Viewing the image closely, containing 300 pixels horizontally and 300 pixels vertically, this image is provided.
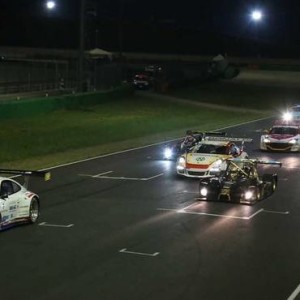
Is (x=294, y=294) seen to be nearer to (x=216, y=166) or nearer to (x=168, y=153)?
(x=216, y=166)

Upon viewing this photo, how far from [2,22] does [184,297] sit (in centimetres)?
10713

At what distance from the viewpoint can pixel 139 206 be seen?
66.0 ft

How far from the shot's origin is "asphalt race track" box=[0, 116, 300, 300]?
12102 mm

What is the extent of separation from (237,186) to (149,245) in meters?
6.04

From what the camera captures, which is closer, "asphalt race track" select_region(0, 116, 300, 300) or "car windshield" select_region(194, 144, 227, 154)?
"asphalt race track" select_region(0, 116, 300, 300)

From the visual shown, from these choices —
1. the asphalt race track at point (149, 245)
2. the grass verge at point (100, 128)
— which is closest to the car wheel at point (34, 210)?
the asphalt race track at point (149, 245)

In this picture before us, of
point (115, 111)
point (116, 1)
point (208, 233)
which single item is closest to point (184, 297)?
point (208, 233)

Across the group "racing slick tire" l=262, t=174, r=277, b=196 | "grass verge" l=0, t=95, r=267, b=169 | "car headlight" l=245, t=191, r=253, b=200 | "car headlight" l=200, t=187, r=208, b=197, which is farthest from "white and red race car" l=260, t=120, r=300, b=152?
"car headlight" l=245, t=191, r=253, b=200

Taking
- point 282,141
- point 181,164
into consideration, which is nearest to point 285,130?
point 282,141

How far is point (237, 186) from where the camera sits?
20.7 metres

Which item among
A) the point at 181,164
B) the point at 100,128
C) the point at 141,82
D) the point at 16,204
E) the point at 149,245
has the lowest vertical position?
the point at 100,128

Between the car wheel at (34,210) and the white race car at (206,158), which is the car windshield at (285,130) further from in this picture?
the car wheel at (34,210)

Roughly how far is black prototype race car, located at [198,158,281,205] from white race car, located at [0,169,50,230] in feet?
18.1

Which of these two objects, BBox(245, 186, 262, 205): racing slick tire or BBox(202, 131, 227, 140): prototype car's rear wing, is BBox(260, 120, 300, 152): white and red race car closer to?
BBox(202, 131, 227, 140): prototype car's rear wing
